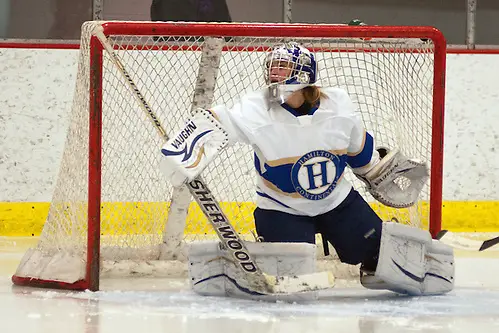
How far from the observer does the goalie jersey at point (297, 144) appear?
3.30 m

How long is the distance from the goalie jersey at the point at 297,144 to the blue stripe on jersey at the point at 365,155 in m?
0.06

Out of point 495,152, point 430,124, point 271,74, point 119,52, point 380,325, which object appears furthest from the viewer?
point 495,152

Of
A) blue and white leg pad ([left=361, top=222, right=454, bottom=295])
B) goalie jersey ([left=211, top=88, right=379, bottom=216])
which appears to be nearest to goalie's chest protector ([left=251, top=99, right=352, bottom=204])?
goalie jersey ([left=211, top=88, right=379, bottom=216])

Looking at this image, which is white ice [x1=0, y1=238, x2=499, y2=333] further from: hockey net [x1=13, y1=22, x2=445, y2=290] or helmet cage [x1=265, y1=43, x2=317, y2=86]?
helmet cage [x1=265, y1=43, x2=317, y2=86]

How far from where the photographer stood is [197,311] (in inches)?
121

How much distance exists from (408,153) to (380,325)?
111cm

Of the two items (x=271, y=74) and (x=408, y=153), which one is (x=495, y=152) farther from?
(x=271, y=74)

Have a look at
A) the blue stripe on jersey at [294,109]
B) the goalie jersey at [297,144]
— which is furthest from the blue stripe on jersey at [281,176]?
the blue stripe on jersey at [294,109]

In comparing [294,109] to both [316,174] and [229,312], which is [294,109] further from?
[229,312]

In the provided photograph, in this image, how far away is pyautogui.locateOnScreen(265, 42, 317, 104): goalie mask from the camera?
332cm

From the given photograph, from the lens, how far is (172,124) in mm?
4602

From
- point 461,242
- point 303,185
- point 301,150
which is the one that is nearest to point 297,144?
point 301,150

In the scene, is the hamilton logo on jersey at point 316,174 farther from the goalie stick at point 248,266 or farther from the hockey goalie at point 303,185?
the goalie stick at point 248,266

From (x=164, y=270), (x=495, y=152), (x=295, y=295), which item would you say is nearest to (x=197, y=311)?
(x=295, y=295)
